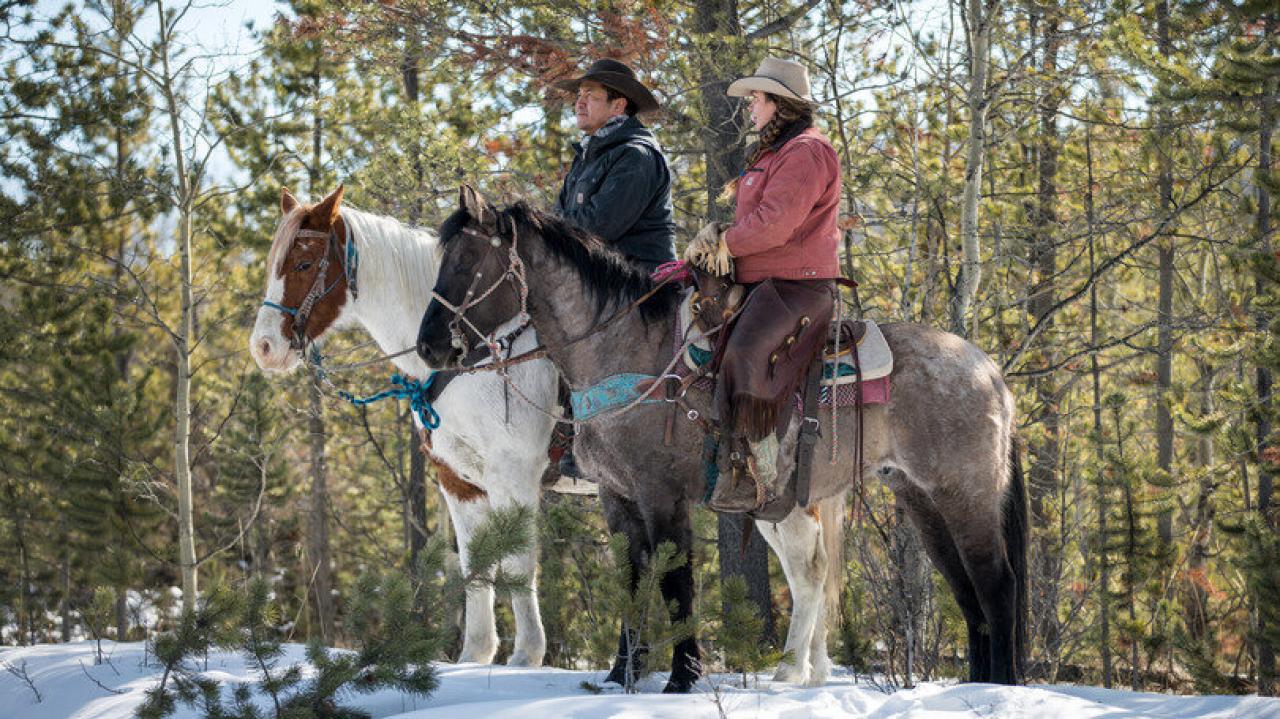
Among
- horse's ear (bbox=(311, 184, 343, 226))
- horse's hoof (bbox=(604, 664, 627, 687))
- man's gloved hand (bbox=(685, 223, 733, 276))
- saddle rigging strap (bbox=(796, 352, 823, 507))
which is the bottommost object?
horse's hoof (bbox=(604, 664, 627, 687))

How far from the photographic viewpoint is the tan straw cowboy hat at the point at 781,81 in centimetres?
491

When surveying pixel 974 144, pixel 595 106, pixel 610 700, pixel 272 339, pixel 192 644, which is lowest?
pixel 610 700

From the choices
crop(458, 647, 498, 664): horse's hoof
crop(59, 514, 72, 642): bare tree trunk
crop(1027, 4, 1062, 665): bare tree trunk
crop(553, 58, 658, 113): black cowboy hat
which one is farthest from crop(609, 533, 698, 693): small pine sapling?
crop(59, 514, 72, 642): bare tree trunk

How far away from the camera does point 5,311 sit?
15305 millimetres

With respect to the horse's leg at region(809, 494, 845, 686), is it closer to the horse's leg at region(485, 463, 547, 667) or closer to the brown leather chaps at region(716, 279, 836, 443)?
the brown leather chaps at region(716, 279, 836, 443)

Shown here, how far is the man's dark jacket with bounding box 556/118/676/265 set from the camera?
573cm

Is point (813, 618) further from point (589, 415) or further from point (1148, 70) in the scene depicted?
point (1148, 70)

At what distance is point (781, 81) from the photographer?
16.1 ft

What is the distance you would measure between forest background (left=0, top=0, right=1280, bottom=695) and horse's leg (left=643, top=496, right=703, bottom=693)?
40 cm

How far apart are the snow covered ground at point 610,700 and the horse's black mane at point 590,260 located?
5.64 feet

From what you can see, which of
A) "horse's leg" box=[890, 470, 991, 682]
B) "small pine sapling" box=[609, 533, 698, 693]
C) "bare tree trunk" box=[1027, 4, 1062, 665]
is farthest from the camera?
"bare tree trunk" box=[1027, 4, 1062, 665]

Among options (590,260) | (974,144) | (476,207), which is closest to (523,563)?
(590,260)

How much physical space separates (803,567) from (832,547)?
21cm

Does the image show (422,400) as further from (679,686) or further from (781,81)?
(781,81)
